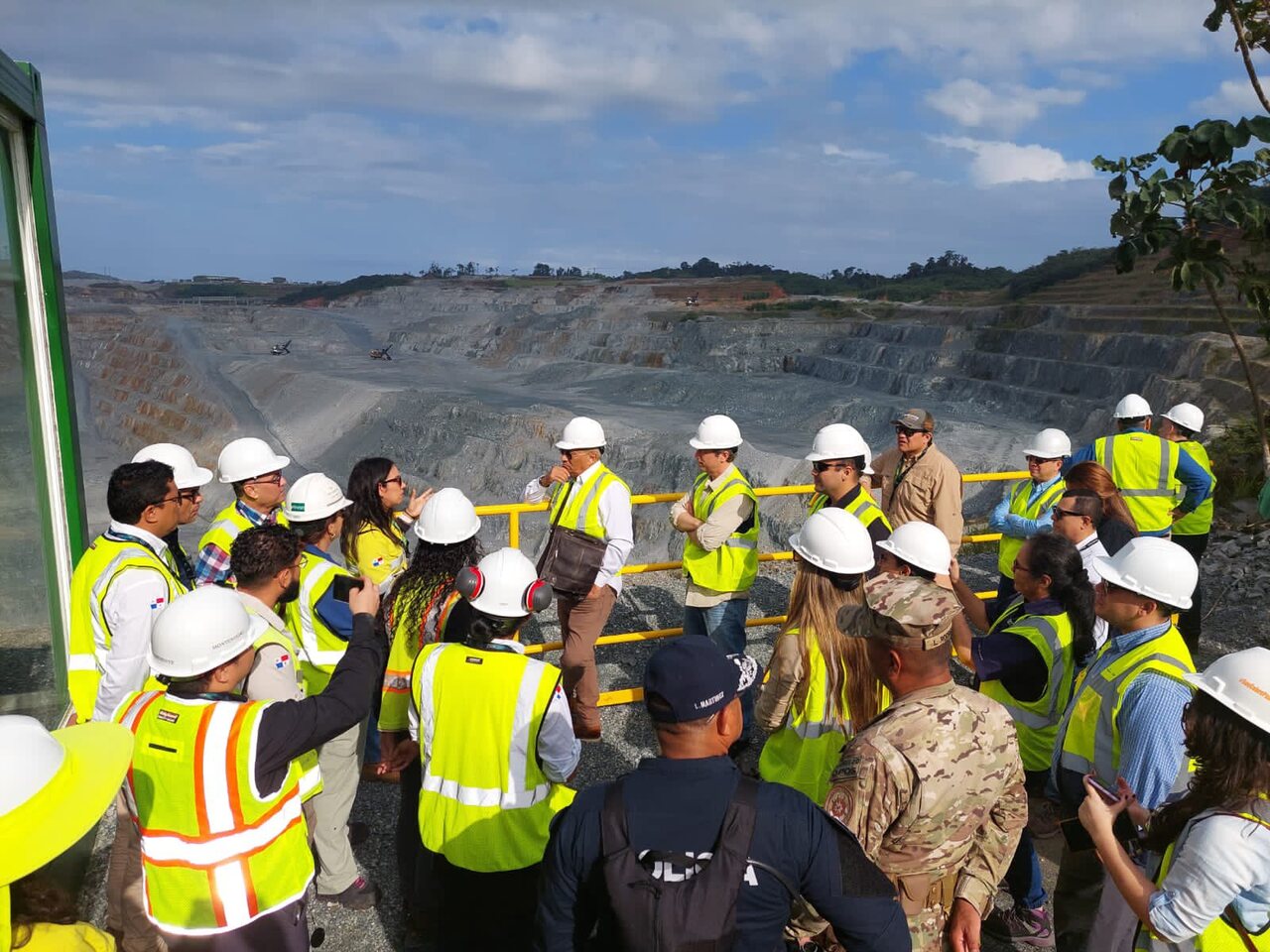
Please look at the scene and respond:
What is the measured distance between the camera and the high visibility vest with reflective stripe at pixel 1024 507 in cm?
566

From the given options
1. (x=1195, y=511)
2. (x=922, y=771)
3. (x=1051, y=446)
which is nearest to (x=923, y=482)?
(x=1051, y=446)

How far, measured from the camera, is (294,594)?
355 centimetres

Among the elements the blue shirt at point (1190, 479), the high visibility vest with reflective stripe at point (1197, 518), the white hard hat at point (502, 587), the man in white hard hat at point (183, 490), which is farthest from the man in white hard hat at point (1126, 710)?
the high visibility vest with reflective stripe at point (1197, 518)

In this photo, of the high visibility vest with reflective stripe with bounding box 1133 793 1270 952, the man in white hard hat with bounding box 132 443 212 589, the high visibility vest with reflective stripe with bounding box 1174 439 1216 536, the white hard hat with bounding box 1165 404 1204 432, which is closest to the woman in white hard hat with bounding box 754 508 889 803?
the high visibility vest with reflective stripe with bounding box 1133 793 1270 952

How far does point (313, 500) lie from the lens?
384cm

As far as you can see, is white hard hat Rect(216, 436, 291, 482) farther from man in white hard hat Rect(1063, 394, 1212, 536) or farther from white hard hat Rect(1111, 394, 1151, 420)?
white hard hat Rect(1111, 394, 1151, 420)

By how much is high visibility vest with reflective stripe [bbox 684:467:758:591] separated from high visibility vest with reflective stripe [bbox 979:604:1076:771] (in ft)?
5.20

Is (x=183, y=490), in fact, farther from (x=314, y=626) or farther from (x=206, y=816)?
(x=206, y=816)

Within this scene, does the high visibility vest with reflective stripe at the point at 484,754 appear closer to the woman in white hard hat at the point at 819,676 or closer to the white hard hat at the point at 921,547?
the woman in white hard hat at the point at 819,676

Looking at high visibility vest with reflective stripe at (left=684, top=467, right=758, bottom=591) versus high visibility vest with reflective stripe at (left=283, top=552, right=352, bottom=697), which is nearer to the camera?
high visibility vest with reflective stripe at (left=283, top=552, right=352, bottom=697)

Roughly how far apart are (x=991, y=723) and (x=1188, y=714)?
18.0 inches

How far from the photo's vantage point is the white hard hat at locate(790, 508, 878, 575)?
3207 mm

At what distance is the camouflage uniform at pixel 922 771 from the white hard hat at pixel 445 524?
174cm

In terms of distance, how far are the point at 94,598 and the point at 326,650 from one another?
87 cm
